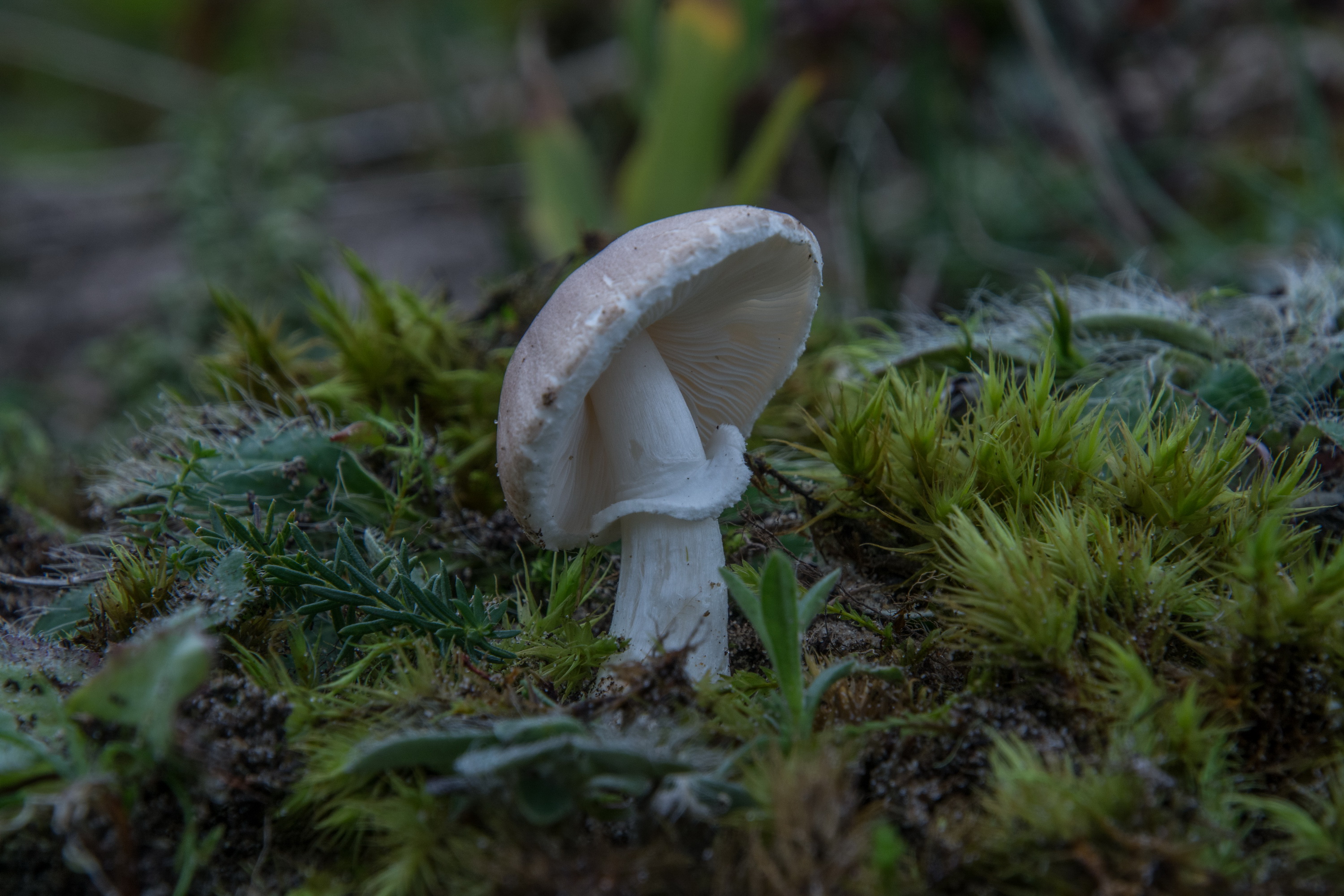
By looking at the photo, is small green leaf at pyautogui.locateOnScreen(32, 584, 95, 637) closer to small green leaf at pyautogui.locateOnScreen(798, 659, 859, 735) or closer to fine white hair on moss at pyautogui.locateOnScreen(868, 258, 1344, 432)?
small green leaf at pyautogui.locateOnScreen(798, 659, 859, 735)

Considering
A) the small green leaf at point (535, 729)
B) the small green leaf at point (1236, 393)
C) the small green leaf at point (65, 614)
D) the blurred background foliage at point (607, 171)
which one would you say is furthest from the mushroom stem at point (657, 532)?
the small green leaf at point (1236, 393)

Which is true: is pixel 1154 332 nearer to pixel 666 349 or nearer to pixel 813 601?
pixel 666 349

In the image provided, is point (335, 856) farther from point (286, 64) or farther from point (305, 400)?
point (286, 64)

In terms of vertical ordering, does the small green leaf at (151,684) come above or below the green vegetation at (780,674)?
above

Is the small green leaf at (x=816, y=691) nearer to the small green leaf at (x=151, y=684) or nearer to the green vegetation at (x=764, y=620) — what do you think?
the green vegetation at (x=764, y=620)

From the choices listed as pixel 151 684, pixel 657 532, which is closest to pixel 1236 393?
pixel 657 532

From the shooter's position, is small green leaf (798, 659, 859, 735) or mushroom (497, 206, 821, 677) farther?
mushroom (497, 206, 821, 677)

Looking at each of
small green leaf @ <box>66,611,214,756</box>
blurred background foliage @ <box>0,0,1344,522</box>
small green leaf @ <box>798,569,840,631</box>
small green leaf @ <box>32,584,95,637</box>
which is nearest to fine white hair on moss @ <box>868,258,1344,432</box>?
blurred background foliage @ <box>0,0,1344,522</box>
